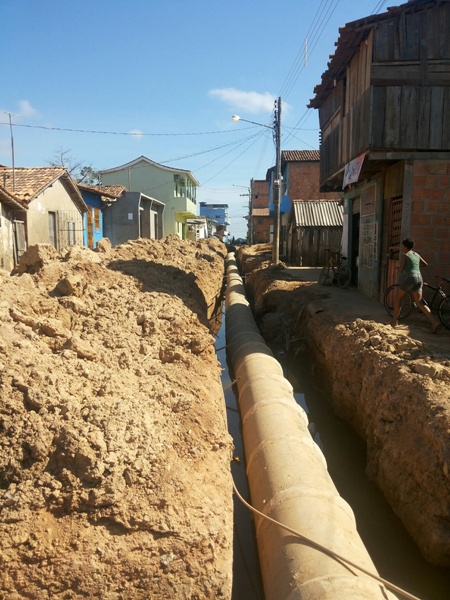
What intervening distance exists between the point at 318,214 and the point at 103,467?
20.1 meters

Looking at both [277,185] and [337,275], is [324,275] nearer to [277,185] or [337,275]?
[337,275]

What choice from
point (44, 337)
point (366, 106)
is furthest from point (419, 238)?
point (44, 337)

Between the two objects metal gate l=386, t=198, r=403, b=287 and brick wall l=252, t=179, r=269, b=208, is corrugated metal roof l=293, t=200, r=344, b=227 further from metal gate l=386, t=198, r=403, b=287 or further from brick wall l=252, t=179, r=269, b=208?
brick wall l=252, t=179, r=269, b=208

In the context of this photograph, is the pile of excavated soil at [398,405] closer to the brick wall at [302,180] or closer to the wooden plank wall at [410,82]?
the wooden plank wall at [410,82]

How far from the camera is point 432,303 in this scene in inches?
364

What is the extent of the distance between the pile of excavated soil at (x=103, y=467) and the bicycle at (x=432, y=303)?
189 inches

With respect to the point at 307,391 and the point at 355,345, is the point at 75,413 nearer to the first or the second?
the point at 355,345

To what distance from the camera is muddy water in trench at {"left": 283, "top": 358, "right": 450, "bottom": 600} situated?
4469 millimetres

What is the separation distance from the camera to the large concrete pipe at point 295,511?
3191 mm

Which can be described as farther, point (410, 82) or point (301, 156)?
point (301, 156)

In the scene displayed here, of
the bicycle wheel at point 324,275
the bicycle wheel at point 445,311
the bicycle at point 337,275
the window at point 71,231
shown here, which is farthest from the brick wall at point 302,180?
the bicycle wheel at point 445,311

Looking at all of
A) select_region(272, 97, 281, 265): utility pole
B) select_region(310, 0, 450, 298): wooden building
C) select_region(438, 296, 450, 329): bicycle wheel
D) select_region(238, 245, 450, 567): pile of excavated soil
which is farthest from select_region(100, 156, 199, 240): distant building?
select_region(438, 296, 450, 329): bicycle wheel

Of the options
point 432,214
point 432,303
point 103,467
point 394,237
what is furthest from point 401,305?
point 103,467

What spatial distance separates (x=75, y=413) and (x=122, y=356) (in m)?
1.44
